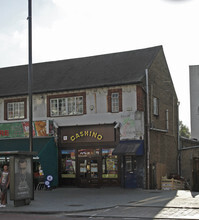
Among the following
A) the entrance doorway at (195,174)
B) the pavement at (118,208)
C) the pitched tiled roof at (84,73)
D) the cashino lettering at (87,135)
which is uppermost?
the pitched tiled roof at (84,73)

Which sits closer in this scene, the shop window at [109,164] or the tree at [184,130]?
the shop window at [109,164]

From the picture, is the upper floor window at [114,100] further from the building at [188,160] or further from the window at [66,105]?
the building at [188,160]

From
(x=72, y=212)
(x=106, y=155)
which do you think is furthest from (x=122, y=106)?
(x=72, y=212)

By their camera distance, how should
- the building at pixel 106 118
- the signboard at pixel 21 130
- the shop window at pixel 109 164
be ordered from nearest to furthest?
1. the building at pixel 106 118
2. the shop window at pixel 109 164
3. the signboard at pixel 21 130

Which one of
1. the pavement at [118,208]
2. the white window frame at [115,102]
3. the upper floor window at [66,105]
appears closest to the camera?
the pavement at [118,208]

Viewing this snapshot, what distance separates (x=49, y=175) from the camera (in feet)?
85.4

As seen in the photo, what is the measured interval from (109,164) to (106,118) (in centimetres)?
280

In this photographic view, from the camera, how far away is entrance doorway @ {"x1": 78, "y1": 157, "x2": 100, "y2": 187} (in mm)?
26312

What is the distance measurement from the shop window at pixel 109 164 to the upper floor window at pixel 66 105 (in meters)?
2.99

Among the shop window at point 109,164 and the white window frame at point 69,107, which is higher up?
the white window frame at point 69,107

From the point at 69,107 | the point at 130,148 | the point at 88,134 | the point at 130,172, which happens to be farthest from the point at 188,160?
the point at 69,107

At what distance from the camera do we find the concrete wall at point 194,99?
43.0m

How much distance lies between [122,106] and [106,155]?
10.3 ft

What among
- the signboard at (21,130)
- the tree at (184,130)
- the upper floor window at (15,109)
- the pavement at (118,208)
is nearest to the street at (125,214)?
the pavement at (118,208)
